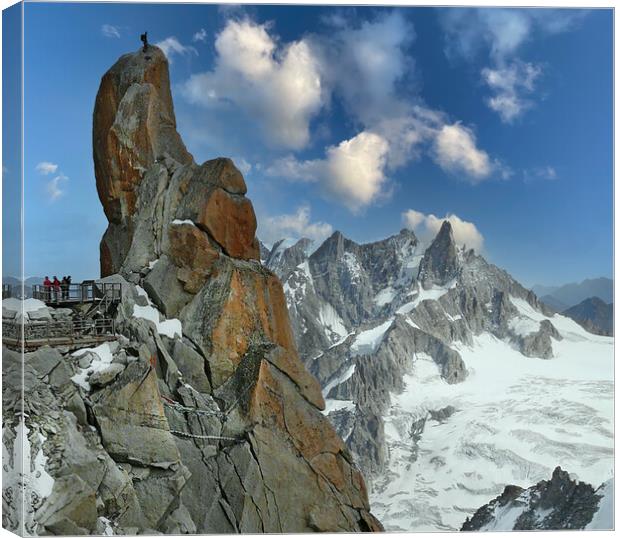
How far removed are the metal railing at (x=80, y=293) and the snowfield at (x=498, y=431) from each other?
11442mm

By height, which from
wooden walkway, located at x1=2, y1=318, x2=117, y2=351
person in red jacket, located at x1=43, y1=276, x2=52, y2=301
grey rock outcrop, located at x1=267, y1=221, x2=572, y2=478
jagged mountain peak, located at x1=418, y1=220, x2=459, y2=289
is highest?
jagged mountain peak, located at x1=418, y1=220, x2=459, y2=289

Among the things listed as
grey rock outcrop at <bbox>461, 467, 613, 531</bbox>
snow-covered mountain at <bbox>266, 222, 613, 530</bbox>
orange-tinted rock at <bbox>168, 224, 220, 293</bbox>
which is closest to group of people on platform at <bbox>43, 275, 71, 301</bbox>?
orange-tinted rock at <bbox>168, 224, 220, 293</bbox>

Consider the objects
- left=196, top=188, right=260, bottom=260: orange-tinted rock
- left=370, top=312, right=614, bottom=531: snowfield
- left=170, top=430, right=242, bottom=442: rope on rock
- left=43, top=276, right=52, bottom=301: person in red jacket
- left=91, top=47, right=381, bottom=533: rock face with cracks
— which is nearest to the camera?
left=91, top=47, right=381, bottom=533: rock face with cracks

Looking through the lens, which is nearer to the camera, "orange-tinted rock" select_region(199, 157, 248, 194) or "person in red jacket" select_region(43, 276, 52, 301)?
"person in red jacket" select_region(43, 276, 52, 301)

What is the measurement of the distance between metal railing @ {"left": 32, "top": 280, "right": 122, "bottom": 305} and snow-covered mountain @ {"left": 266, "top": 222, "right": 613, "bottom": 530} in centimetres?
2177

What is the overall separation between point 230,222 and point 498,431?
4699cm

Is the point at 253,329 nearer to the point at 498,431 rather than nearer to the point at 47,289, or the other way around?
the point at 47,289

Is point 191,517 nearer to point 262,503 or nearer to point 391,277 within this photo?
point 262,503

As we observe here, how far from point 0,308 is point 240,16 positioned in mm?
10209

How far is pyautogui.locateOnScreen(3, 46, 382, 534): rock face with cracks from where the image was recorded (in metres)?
13.9

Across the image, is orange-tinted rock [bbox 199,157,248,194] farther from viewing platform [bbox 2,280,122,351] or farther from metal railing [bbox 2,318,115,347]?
metal railing [bbox 2,318,115,347]

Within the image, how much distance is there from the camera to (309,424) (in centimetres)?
1761

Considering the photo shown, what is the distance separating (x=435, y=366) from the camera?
326 feet

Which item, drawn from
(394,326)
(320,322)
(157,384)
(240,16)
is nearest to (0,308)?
(157,384)
